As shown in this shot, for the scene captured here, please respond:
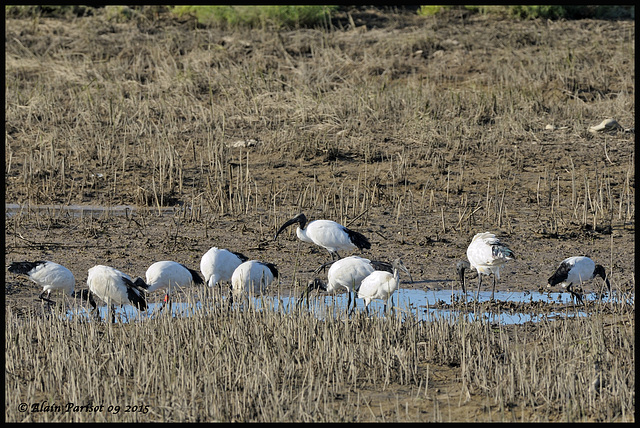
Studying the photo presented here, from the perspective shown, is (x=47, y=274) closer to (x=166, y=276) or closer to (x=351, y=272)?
(x=166, y=276)

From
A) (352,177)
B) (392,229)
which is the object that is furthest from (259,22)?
(392,229)

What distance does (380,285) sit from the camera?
24.2 feet

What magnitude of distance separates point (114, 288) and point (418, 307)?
2392 mm

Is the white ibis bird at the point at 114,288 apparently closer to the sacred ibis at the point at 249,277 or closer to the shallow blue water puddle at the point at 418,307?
the shallow blue water puddle at the point at 418,307

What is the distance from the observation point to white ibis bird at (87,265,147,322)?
24.0 ft

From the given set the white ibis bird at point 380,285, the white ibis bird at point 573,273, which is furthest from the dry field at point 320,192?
the white ibis bird at point 380,285

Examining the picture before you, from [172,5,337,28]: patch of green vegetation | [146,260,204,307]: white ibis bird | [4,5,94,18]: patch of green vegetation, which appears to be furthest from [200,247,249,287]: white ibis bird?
[4,5,94,18]: patch of green vegetation

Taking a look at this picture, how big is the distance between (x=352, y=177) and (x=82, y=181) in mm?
3259

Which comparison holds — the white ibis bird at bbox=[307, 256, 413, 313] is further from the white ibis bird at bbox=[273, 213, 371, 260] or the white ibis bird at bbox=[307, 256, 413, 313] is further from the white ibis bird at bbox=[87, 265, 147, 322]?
the white ibis bird at bbox=[87, 265, 147, 322]

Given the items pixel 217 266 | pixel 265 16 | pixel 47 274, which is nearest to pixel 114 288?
pixel 47 274

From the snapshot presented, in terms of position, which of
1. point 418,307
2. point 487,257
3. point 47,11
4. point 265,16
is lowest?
point 418,307

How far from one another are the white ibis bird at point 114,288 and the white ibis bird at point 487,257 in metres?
2.64

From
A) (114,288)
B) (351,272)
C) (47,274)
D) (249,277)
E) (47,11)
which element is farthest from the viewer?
(47,11)

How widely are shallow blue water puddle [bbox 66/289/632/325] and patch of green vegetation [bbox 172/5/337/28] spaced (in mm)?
10864
